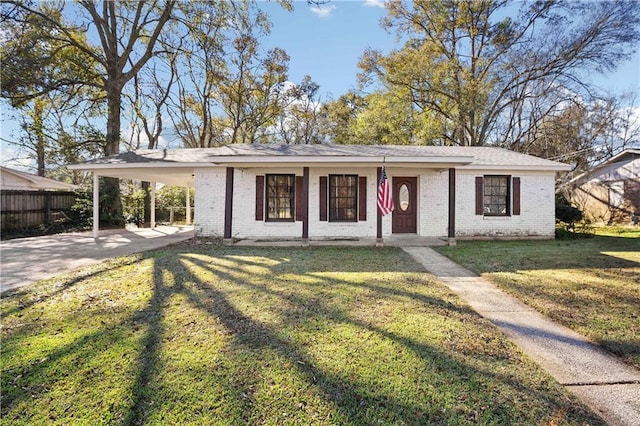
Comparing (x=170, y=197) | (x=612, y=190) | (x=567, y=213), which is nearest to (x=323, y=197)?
(x=567, y=213)

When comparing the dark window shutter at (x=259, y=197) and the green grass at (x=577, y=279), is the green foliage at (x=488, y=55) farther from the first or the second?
the dark window shutter at (x=259, y=197)

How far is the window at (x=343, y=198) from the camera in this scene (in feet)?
36.1

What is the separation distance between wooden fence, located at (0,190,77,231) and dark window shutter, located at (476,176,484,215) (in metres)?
17.1

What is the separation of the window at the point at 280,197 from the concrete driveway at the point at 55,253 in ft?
11.4

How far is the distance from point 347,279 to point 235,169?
6649 mm

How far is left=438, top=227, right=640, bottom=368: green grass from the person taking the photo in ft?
12.0

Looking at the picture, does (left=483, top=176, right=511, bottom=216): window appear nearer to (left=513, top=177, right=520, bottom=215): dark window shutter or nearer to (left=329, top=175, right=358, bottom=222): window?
(left=513, top=177, right=520, bottom=215): dark window shutter

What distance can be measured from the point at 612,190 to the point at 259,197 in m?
18.8

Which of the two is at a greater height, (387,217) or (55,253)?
(387,217)

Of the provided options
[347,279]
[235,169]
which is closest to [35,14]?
[235,169]

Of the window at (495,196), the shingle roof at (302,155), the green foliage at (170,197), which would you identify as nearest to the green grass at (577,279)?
the window at (495,196)

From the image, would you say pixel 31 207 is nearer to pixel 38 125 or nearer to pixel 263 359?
pixel 38 125

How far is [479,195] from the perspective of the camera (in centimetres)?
1111

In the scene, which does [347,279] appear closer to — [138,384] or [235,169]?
[138,384]
